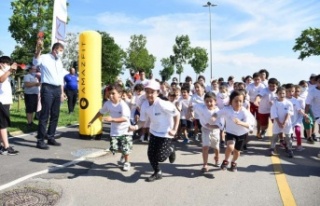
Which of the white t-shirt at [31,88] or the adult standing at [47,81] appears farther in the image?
the white t-shirt at [31,88]

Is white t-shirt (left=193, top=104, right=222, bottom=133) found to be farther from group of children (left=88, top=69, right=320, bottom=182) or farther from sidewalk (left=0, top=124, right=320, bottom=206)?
sidewalk (left=0, top=124, right=320, bottom=206)

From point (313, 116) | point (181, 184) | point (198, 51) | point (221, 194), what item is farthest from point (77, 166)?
point (198, 51)

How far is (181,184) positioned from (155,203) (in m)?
0.84

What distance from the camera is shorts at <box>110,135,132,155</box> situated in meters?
5.66

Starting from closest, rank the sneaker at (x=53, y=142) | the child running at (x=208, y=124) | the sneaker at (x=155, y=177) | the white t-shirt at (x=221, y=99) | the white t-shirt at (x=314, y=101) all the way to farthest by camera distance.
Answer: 1. the sneaker at (x=155, y=177)
2. the child running at (x=208, y=124)
3. the sneaker at (x=53, y=142)
4. the white t-shirt at (x=314, y=101)
5. the white t-shirt at (x=221, y=99)

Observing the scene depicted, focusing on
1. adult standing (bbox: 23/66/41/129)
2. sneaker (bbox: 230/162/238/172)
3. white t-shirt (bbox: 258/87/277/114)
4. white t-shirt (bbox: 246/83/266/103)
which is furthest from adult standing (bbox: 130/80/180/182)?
adult standing (bbox: 23/66/41/129)

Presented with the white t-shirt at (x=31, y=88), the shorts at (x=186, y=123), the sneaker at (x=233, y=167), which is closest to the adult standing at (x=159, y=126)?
the sneaker at (x=233, y=167)

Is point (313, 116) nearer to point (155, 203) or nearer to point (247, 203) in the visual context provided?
point (247, 203)

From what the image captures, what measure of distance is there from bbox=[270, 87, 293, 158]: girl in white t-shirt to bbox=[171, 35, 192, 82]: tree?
4004 centimetres

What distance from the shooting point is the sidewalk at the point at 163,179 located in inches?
168

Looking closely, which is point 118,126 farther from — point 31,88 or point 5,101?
point 31,88

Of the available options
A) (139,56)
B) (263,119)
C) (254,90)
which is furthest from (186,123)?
(139,56)

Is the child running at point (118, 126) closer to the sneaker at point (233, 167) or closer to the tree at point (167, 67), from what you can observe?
the sneaker at point (233, 167)

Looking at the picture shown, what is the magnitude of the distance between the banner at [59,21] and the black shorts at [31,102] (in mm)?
1635
